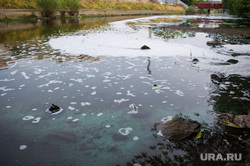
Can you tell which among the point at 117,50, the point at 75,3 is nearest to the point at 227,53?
the point at 117,50

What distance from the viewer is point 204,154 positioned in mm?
3760

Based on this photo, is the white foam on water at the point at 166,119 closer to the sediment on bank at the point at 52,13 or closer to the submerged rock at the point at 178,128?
the submerged rock at the point at 178,128

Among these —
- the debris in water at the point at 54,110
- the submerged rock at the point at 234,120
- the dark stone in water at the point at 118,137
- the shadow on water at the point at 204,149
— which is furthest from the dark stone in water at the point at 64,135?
the submerged rock at the point at 234,120

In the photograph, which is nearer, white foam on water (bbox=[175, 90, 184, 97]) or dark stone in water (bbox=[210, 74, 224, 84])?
white foam on water (bbox=[175, 90, 184, 97])

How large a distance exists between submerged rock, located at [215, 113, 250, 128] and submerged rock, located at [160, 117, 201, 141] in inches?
30.1

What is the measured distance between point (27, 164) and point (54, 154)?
1.59 feet

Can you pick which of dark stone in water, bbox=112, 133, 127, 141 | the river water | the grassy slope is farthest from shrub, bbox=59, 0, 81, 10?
dark stone in water, bbox=112, 133, 127, 141

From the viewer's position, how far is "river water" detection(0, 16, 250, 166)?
379 centimetres

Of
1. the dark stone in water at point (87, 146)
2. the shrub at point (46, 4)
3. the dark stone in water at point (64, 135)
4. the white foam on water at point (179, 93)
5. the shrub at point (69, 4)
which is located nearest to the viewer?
the dark stone in water at point (87, 146)

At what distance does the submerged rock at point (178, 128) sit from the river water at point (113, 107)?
14 cm

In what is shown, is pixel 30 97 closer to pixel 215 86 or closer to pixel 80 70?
pixel 80 70

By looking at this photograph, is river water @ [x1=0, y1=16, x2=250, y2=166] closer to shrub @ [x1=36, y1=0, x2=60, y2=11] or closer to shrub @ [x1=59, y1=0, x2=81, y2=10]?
shrub @ [x1=36, y1=0, x2=60, y2=11]

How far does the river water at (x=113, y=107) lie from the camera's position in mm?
3793

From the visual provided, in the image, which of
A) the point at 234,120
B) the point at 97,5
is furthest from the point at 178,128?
the point at 97,5
